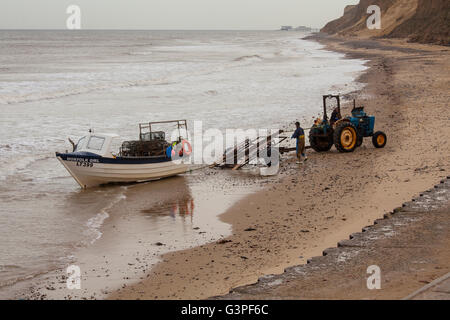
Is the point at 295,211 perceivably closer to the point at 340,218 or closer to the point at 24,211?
the point at 340,218

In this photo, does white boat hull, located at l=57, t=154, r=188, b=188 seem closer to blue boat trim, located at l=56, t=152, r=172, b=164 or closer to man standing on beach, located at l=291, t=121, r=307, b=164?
blue boat trim, located at l=56, t=152, r=172, b=164

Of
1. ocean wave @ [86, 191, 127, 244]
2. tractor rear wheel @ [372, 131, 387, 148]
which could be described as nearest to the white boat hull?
ocean wave @ [86, 191, 127, 244]

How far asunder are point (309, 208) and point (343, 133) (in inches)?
261

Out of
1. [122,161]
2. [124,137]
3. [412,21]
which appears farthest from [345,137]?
[412,21]

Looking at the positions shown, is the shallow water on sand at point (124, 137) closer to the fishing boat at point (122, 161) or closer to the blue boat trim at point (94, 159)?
the fishing boat at point (122, 161)

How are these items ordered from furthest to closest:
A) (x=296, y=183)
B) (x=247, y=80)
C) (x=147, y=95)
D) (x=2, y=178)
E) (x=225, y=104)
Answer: (x=247, y=80) → (x=147, y=95) → (x=225, y=104) → (x=2, y=178) → (x=296, y=183)

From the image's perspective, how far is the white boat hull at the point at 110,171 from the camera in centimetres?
1756

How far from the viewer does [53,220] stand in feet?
46.7

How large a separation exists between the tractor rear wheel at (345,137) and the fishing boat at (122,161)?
5049 mm

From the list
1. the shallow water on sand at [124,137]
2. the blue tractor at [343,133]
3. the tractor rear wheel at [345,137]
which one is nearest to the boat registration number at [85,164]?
the shallow water on sand at [124,137]

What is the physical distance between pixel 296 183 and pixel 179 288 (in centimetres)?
754

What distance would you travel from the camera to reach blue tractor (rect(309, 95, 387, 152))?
19.6m

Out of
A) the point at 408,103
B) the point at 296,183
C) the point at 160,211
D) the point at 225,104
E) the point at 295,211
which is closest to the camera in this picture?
the point at 295,211

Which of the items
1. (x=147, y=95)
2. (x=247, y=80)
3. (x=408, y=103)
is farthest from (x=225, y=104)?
(x=247, y=80)
